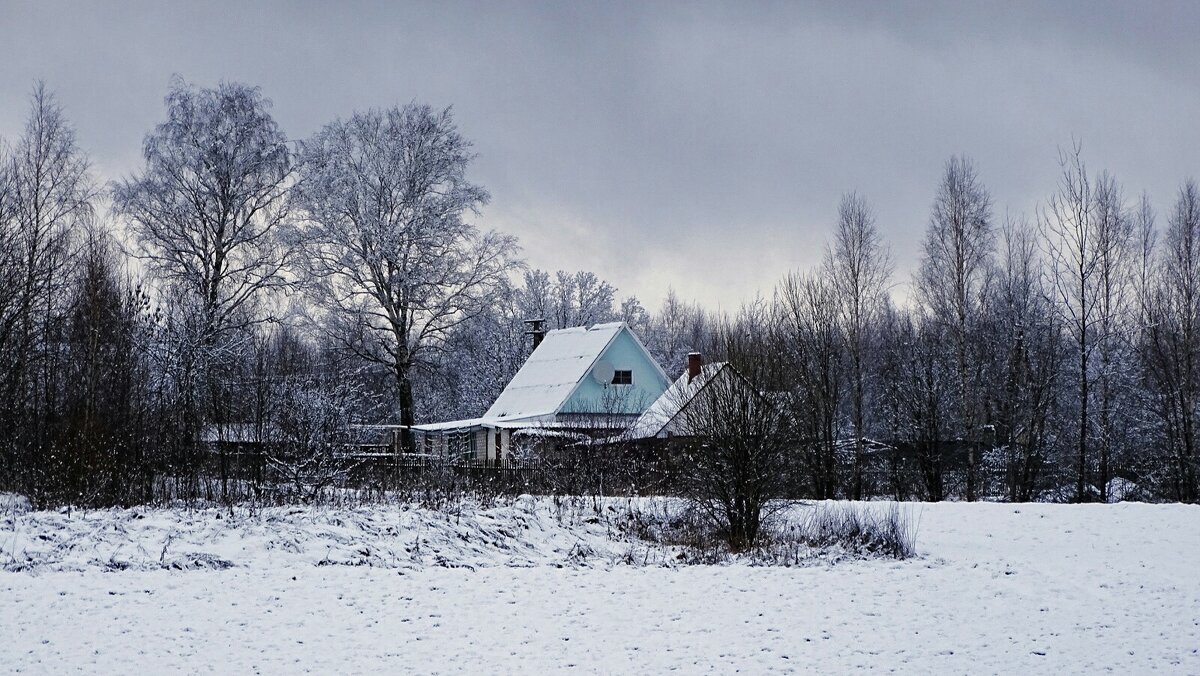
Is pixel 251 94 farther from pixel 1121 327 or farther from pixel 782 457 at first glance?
pixel 1121 327

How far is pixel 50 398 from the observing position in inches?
703

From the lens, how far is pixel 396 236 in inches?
1348

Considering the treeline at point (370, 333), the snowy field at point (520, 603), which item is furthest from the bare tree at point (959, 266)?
the snowy field at point (520, 603)

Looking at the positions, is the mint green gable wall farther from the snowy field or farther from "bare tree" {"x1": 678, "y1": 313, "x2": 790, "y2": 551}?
the snowy field

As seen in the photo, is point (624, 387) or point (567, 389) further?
point (624, 387)

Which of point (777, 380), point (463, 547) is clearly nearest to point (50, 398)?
point (463, 547)

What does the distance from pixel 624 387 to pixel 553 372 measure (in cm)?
259

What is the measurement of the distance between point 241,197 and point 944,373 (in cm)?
2678

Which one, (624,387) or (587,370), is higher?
(587,370)

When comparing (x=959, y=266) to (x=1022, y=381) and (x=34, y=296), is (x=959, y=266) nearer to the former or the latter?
(x=1022, y=381)

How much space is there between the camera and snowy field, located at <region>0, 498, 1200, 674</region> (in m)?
7.66

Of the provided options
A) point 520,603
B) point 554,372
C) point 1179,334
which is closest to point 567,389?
point 554,372

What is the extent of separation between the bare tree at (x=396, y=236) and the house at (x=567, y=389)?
2607mm

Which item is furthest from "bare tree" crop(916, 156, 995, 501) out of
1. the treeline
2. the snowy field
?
the snowy field
